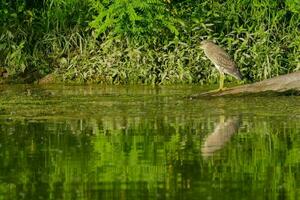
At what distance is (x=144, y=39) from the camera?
1677cm

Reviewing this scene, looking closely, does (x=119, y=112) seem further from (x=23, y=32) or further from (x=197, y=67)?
(x=23, y=32)

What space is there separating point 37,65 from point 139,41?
5.73 feet

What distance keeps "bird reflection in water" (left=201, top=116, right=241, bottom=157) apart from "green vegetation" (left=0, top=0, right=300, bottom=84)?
507cm

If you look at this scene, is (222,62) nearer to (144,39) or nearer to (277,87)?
(277,87)

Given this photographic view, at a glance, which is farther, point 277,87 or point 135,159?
point 277,87

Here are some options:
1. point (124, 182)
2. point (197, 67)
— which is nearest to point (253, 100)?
point (197, 67)

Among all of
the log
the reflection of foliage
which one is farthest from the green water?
the log

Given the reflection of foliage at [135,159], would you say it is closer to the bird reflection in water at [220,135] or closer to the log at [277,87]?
→ the bird reflection in water at [220,135]

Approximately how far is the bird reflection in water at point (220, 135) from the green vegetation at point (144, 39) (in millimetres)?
5069

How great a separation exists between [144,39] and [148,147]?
756 cm

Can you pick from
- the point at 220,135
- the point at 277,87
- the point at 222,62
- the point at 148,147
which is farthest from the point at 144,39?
the point at 148,147

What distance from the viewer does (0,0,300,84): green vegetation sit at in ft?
53.8

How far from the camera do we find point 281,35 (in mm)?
17016

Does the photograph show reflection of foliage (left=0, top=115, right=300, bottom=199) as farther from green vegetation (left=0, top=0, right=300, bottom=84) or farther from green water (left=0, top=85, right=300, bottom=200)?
green vegetation (left=0, top=0, right=300, bottom=84)
